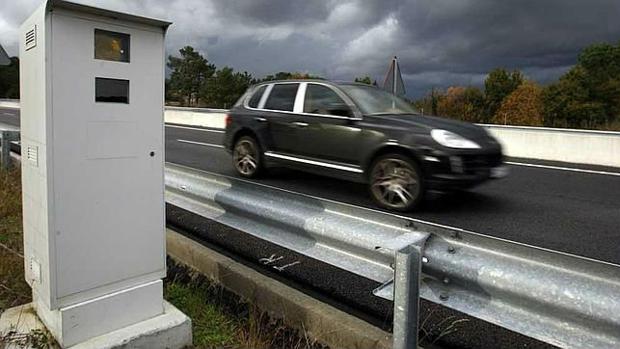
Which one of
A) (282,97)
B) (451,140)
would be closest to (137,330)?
(451,140)

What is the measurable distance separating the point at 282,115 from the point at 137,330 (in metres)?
4.75

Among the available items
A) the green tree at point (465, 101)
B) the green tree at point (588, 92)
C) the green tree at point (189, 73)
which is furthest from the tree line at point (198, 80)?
the green tree at point (588, 92)

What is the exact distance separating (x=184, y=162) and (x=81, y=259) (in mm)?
7321

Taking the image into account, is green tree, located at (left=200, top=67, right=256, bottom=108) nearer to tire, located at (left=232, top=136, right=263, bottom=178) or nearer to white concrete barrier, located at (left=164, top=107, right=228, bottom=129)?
white concrete barrier, located at (left=164, top=107, right=228, bottom=129)

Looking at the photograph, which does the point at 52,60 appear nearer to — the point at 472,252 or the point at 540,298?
the point at 472,252

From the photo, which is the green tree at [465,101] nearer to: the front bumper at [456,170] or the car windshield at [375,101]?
the car windshield at [375,101]

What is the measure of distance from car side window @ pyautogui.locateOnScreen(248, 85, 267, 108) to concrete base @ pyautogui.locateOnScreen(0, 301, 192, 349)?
203 inches

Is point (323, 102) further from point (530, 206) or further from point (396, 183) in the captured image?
point (530, 206)

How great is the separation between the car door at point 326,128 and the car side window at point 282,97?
236 millimetres

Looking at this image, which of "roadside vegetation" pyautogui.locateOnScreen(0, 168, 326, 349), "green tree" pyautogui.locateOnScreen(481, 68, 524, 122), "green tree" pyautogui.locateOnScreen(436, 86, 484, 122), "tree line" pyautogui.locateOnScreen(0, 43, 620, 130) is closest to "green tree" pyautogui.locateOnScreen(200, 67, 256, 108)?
"tree line" pyautogui.locateOnScreen(0, 43, 620, 130)

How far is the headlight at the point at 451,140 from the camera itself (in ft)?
17.2

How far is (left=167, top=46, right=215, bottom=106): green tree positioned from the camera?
8475cm

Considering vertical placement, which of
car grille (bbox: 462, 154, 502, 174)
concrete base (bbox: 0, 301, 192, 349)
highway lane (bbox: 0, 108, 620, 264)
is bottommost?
concrete base (bbox: 0, 301, 192, 349)

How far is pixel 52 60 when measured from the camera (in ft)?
7.07
